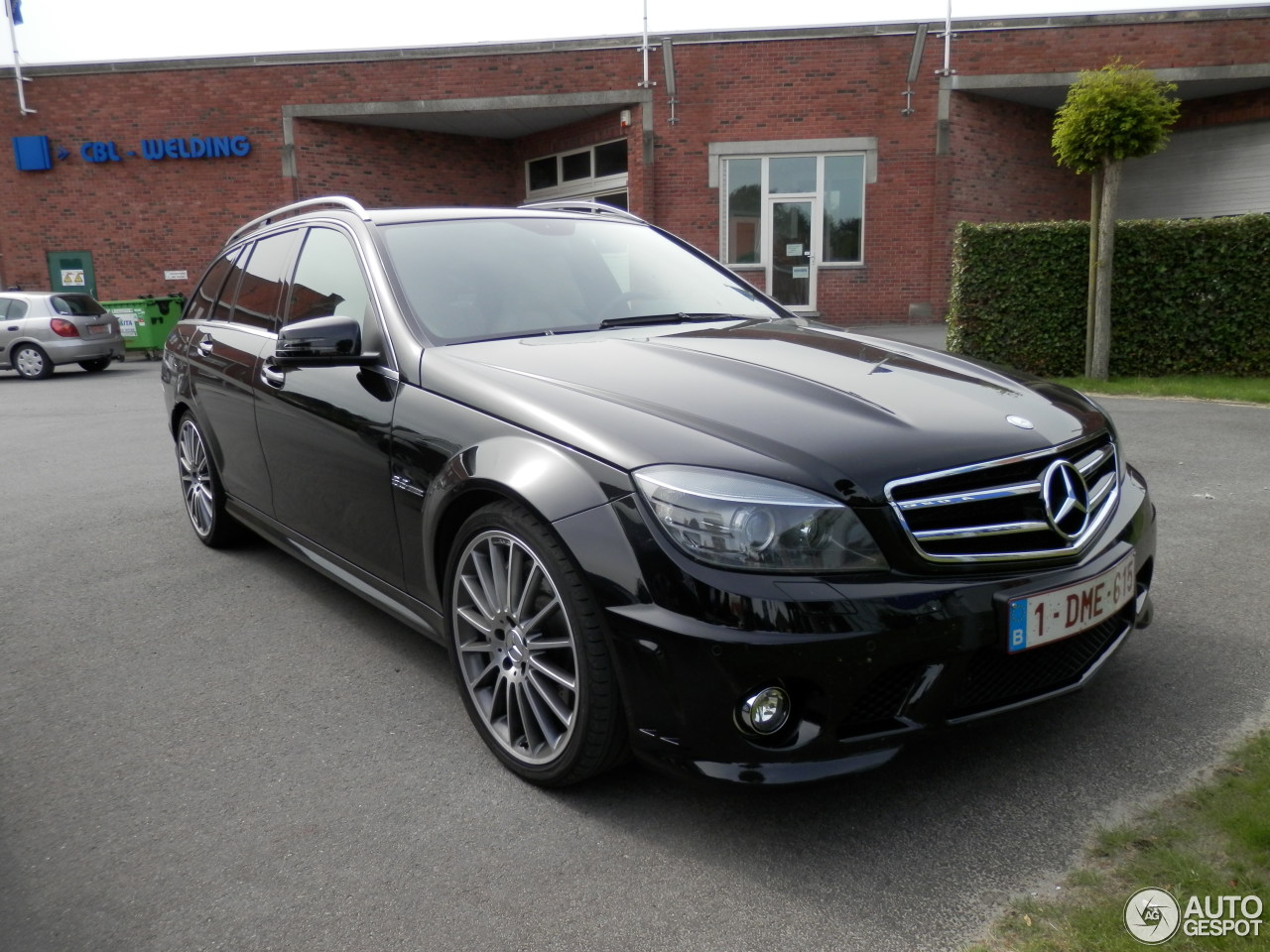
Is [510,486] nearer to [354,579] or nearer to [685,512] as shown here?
[685,512]

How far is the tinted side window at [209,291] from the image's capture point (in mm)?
5148

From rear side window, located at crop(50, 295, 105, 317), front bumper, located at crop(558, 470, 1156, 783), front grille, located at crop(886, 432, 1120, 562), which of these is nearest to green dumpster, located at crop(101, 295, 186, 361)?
rear side window, located at crop(50, 295, 105, 317)

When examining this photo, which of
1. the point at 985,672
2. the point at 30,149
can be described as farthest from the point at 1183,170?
the point at 30,149

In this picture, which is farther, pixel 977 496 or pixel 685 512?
pixel 977 496

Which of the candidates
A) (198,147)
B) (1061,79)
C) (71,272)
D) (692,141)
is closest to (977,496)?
(692,141)

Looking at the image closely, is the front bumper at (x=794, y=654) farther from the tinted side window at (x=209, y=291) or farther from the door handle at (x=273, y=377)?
the tinted side window at (x=209, y=291)

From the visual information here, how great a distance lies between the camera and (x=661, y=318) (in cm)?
374

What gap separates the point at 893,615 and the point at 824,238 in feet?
64.6

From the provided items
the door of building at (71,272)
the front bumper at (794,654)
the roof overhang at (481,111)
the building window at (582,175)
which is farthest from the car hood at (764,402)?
the door of building at (71,272)

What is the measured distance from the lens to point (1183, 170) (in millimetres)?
22625

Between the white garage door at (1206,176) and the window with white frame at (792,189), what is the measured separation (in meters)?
5.68

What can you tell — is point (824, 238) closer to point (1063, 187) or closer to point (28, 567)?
point (1063, 187)

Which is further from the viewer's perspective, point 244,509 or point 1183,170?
point 1183,170

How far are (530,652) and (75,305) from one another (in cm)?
1854
